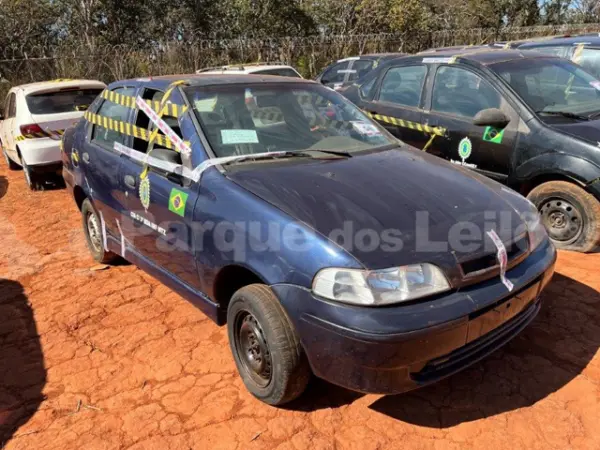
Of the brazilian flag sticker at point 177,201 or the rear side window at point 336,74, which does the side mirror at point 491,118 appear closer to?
the brazilian flag sticker at point 177,201

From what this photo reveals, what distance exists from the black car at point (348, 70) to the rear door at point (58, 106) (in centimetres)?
529

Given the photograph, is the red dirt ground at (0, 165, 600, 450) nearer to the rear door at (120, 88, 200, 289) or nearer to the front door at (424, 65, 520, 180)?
the rear door at (120, 88, 200, 289)

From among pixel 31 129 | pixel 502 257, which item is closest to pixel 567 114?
pixel 502 257

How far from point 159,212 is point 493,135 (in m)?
→ 3.40

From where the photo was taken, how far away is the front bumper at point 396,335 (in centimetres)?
226

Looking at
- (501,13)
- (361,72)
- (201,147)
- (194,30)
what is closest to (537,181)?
(201,147)

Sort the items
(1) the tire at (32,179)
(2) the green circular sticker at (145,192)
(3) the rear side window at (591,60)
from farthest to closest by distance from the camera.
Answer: (1) the tire at (32,179)
(3) the rear side window at (591,60)
(2) the green circular sticker at (145,192)

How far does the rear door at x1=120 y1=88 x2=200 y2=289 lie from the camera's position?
3.14 metres

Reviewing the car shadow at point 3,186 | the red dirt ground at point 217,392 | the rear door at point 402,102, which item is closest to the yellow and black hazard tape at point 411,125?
the rear door at point 402,102

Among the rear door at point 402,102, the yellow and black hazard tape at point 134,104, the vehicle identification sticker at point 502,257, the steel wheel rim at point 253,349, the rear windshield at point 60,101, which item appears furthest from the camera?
the rear windshield at point 60,101

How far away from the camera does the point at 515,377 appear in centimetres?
299

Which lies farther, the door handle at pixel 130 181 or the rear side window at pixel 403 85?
the rear side window at pixel 403 85

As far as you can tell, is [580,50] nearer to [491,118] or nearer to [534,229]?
[491,118]

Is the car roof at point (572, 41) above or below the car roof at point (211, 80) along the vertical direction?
below
